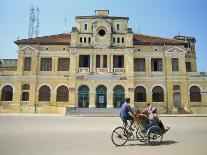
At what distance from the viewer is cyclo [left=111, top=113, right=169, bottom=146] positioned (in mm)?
9002

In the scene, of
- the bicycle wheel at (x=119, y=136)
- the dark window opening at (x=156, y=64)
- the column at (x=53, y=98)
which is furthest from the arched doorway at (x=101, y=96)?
the bicycle wheel at (x=119, y=136)

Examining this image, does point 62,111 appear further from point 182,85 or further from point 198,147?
point 198,147

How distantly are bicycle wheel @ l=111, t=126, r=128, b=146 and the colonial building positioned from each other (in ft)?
79.3

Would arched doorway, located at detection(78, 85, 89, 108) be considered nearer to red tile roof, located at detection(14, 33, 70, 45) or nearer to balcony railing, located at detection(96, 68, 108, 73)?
balcony railing, located at detection(96, 68, 108, 73)

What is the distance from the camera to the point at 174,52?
3603 cm

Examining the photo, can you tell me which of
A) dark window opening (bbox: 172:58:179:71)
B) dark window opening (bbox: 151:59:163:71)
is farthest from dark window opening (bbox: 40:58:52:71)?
dark window opening (bbox: 172:58:179:71)

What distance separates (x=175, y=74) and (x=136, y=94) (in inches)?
251

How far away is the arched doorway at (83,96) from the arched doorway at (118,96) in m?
3.86

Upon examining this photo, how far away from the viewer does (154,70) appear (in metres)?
36.0

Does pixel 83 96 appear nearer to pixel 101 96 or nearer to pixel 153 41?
pixel 101 96

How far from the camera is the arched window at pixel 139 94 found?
3497 centimetres

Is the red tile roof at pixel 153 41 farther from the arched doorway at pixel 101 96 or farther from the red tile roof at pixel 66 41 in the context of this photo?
the arched doorway at pixel 101 96

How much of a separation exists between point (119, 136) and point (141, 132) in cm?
97

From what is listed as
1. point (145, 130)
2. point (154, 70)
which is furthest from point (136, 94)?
point (145, 130)
